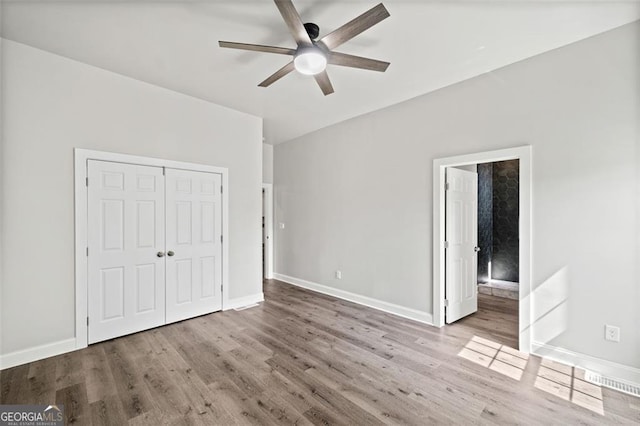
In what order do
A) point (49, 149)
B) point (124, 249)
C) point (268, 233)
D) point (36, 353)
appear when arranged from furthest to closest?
point (268, 233) → point (124, 249) → point (49, 149) → point (36, 353)

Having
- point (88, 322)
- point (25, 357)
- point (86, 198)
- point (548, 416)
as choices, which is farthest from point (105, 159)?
Answer: point (548, 416)

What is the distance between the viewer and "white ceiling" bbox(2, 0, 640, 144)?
7.55 feet

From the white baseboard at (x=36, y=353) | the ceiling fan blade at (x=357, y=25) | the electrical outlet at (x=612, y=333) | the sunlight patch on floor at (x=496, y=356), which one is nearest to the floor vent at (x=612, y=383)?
the electrical outlet at (x=612, y=333)

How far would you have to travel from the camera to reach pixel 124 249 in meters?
3.44

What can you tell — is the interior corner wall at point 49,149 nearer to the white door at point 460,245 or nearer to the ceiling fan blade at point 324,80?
the ceiling fan blade at point 324,80

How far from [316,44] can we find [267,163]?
4.44m

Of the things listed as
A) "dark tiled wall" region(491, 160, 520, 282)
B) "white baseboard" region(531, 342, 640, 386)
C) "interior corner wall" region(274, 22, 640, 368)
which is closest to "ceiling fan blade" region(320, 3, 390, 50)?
"interior corner wall" region(274, 22, 640, 368)

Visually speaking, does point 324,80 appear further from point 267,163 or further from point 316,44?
point 267,163

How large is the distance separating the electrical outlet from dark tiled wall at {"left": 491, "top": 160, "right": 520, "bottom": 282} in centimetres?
316

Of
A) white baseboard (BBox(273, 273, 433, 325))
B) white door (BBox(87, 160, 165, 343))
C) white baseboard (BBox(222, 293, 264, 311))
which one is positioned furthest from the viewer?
white baseboard (BBox(222, 293, 264, 311))

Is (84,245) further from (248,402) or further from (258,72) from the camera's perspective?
(258,72)

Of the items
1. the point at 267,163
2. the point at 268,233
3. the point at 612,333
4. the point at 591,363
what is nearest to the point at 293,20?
the point at 612,333

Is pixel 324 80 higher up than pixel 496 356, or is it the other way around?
pixel 324 80

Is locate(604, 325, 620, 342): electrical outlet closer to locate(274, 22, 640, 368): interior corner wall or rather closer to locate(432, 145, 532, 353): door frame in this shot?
locate(274, 22, 640, 368): interior corner wall
